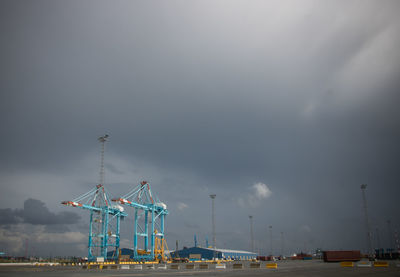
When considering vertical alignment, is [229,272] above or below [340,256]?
above

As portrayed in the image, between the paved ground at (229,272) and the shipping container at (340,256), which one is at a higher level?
the paved ground at (229,272)

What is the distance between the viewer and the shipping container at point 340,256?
71188 mm

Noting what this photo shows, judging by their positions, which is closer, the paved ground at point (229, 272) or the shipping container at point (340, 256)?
the paved ground at point (229, 272)

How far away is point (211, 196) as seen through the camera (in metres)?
68.9

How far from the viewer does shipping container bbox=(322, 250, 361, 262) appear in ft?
234

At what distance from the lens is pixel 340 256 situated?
71.9 meters

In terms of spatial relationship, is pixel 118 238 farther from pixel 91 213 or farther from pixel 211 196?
pixel 211 196

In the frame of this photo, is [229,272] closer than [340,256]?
Yes

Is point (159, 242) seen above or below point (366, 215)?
below

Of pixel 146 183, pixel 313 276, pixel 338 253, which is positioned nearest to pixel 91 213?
pixel 146 183

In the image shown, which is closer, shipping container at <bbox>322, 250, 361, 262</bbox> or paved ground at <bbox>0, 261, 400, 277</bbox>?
paved ground at <bbox>0, 261, 400, 277</bbox>

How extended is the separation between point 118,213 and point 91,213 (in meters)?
7.68

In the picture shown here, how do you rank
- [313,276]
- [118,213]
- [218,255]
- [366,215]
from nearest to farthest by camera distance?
1. [313,276]
2. [366,215]
3. [118,213]
4. [218,255]

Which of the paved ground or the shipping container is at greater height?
the paved ground
